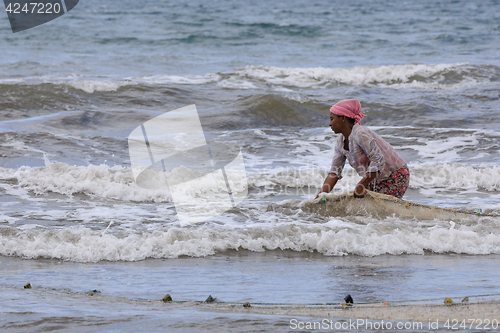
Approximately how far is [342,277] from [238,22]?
23830mm

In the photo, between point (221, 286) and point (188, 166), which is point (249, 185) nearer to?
point (188, 166)

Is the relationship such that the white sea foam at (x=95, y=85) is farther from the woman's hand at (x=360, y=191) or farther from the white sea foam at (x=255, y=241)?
the woman's hand at (x=360, y=191)

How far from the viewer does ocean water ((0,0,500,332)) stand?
139 inches

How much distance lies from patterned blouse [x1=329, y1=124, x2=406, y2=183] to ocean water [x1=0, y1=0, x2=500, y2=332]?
49 cm

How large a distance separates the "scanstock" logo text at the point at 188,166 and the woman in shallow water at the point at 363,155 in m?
1.53

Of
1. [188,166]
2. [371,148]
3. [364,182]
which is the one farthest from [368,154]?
[188,166]

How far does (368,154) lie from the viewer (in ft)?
15.6

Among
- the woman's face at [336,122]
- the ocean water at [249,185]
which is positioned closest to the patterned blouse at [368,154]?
the woman's face at [336,122]

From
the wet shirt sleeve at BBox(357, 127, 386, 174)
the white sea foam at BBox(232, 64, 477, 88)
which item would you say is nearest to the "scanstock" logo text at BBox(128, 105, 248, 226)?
the wet shirt sleeve at BBox(357, 127, 386, 174)

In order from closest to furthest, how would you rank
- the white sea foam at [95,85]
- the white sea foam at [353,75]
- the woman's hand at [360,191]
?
1. the woman's hand at [360,191]
2. the white sea foam at [95,85]
3. the white sea foam at [353,75]

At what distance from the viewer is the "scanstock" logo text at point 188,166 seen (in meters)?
6.25

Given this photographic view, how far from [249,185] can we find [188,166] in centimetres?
118

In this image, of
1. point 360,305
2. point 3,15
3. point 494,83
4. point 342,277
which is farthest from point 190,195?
point 3,15

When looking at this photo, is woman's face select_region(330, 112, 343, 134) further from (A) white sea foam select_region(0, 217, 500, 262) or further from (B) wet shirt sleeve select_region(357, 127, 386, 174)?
→ (A) white sea foam select_region(0, 217, 500, 262)
